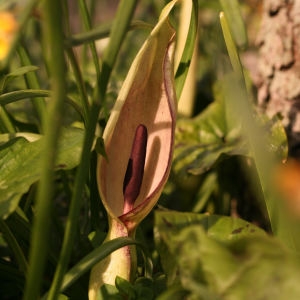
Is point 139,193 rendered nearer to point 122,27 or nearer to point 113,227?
point 113,227

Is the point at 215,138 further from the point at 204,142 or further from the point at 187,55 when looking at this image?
the point at 187,55

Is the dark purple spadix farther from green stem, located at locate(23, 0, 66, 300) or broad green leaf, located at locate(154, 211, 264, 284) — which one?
green stem, located at locate(23, 0, 66, 300)

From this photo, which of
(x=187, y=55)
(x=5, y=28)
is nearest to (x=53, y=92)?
(x=187, y=55)

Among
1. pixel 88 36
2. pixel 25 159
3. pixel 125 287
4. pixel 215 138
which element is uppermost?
pixel 88 36

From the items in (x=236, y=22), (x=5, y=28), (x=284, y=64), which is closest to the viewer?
(x=236, y=22)

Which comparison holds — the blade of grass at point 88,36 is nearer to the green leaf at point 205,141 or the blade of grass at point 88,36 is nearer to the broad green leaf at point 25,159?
the broad green leaf at point 25,159

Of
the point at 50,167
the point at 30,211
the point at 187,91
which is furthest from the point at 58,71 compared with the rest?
the point at 187,91
